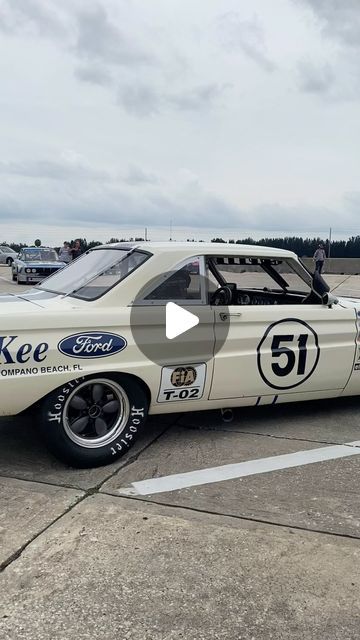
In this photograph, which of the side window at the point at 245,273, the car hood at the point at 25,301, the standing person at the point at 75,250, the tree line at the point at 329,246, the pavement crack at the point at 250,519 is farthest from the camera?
the tree line at the point at 329,246

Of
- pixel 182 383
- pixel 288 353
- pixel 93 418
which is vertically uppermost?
pixel 288 353

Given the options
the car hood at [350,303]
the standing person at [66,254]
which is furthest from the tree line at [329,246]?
the car hood at [350,303]

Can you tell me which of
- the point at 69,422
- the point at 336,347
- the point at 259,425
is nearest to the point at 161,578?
the point at 69,422

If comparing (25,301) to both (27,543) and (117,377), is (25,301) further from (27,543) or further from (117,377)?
(27,543)

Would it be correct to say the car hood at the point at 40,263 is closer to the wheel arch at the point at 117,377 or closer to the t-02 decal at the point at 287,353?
the t-02 decal at the point at 287,353

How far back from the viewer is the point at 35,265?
66.7 ft

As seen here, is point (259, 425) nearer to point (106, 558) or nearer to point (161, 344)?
point (161, 344)

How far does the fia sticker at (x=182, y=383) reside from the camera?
407 cm

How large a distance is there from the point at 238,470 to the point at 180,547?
42.2 inches

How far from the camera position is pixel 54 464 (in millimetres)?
3945

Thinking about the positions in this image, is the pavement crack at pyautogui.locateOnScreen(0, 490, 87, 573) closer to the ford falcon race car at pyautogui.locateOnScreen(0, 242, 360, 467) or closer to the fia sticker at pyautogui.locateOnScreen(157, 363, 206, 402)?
the ford falcon race car at pyautogui.locateOnScreen(0, 242, 360, 467)

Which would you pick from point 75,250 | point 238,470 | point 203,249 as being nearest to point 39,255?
point 75,250
